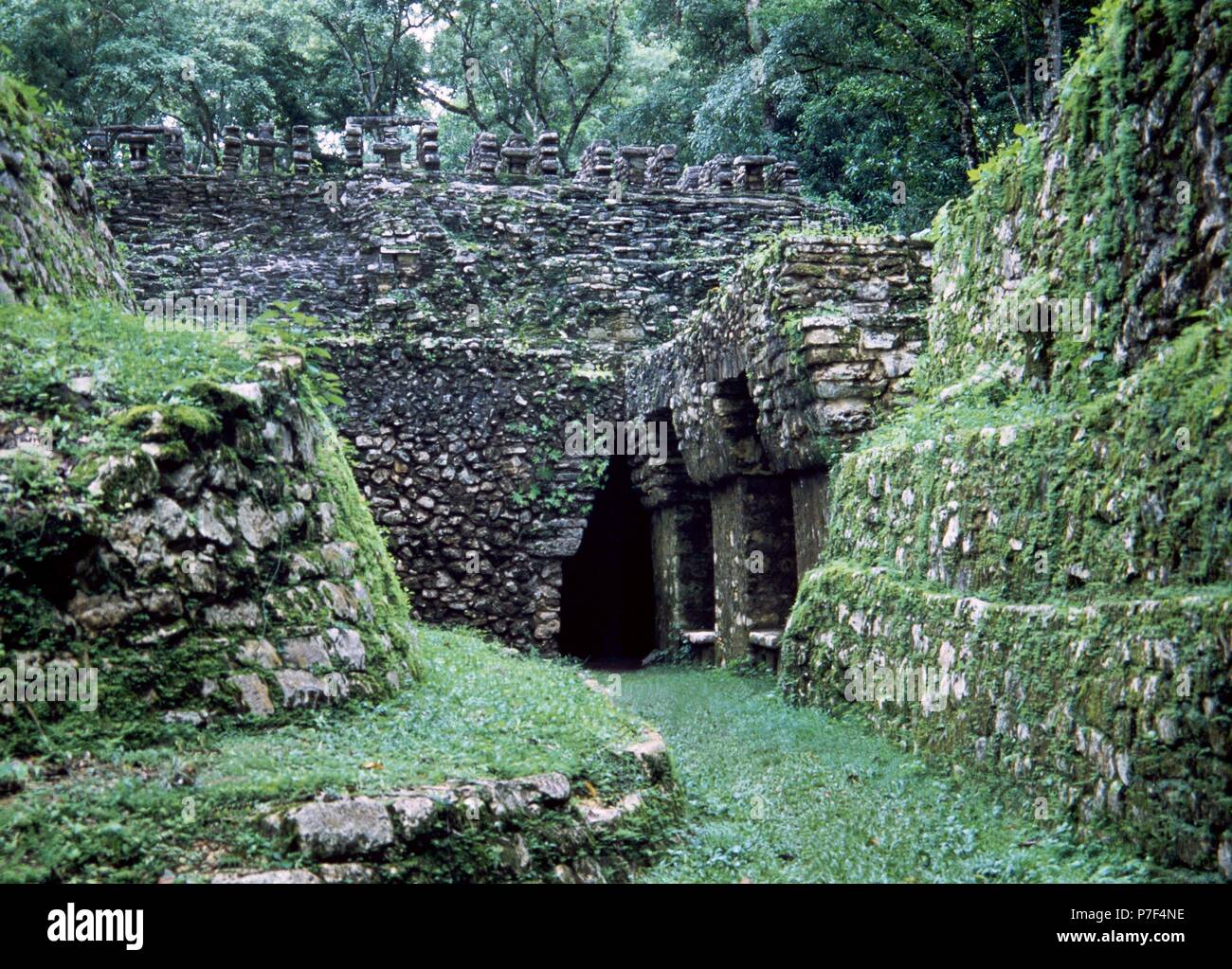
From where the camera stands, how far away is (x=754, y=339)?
33.9ft

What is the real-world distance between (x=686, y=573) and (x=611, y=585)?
3.45 meters

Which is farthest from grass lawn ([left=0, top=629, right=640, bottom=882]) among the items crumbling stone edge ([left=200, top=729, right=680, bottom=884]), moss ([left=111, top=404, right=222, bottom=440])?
moss ([left=111, top=404, right=222, bottom=440])

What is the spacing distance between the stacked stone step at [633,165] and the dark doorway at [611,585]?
15.8 ft

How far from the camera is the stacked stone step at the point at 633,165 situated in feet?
58.4

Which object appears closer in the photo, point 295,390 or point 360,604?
point 360,604

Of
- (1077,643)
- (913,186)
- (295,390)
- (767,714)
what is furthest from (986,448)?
(913,186)

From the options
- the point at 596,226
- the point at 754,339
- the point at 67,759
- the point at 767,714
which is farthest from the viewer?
the point at 596,226

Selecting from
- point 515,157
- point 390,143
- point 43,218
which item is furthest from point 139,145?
point 43,218

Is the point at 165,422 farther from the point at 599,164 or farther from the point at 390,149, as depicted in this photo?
the point at 599,164

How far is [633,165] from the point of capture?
1792 cm

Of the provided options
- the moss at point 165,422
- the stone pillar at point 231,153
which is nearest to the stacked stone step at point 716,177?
the stone pillar at point 231,153

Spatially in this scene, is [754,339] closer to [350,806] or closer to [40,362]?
[40,362]

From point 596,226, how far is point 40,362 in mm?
11595

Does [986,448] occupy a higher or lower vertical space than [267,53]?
lower
